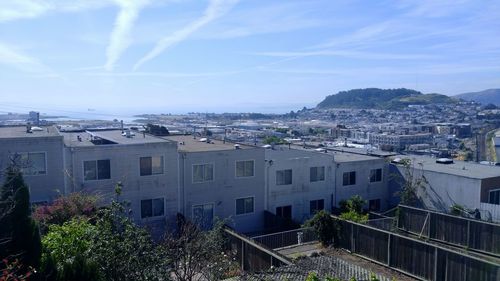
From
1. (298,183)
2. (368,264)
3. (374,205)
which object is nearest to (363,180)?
(374,205)

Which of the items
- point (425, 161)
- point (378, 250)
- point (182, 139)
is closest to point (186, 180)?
point (182, 139)

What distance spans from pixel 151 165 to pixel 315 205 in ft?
39.1

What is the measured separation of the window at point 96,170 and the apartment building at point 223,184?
4.03 metres

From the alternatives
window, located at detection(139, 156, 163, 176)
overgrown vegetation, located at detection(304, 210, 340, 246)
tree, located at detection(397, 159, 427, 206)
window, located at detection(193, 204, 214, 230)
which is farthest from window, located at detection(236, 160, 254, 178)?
tree, located at detection(397, 159, 427, 206)

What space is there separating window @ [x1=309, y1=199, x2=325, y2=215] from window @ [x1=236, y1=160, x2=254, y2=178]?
530 centimetres

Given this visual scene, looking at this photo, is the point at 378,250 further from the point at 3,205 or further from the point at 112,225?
the point at 3,205

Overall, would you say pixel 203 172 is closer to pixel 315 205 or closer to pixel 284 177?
pixel 284 177

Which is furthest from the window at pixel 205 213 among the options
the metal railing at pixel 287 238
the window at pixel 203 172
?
the metal railing at pixel 287 238

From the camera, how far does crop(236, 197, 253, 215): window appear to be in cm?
2730

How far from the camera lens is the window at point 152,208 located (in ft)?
79.9

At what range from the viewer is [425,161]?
32812 mm

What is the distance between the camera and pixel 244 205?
90.4 feet

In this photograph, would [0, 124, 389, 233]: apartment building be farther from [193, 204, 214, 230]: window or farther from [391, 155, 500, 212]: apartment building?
[391, 155, 500, 212]: apartment building

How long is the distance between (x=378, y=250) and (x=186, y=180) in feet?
39.2
